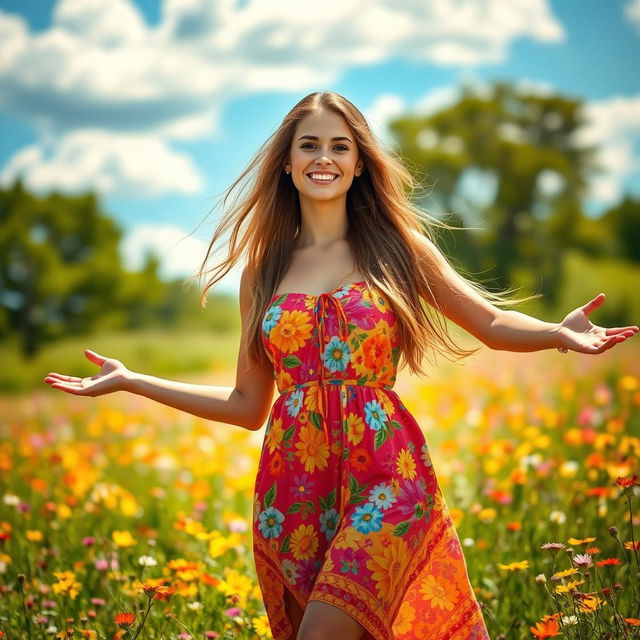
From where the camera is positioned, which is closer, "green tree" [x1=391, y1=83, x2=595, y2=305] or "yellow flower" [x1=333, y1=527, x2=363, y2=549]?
"yellow flower" [x1=333, y1=527, x2=363, y2=549]

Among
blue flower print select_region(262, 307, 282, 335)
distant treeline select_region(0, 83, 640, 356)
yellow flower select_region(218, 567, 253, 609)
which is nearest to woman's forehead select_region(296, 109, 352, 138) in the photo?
blue flower print select_region(262, 307, 282, 335)

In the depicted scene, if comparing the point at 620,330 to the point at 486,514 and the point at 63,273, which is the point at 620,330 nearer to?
the point at 486,514

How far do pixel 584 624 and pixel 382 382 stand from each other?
0.87m

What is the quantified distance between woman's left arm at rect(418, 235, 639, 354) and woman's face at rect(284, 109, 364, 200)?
0.32 m

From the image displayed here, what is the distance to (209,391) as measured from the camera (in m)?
2.78

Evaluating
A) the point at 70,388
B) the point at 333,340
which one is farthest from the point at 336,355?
the point at 70,388

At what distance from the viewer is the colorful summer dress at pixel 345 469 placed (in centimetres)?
229

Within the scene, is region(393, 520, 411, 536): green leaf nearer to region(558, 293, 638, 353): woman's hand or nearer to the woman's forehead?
region(558, 293, 638, 353): woman's hand

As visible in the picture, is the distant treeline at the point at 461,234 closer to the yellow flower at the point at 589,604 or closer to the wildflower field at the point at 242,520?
the wildflower field at the point at 242,520

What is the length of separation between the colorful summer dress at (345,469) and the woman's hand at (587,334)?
1.58 ft

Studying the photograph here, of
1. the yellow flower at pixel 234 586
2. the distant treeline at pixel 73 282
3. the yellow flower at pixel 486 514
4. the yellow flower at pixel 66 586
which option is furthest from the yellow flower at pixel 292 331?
the distant treeline at pixel 73 282

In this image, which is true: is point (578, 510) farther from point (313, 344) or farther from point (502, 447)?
point (313, 344)

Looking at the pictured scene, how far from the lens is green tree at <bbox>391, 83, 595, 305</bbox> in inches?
1025

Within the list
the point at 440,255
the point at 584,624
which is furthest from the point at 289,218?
the point at 584,624
